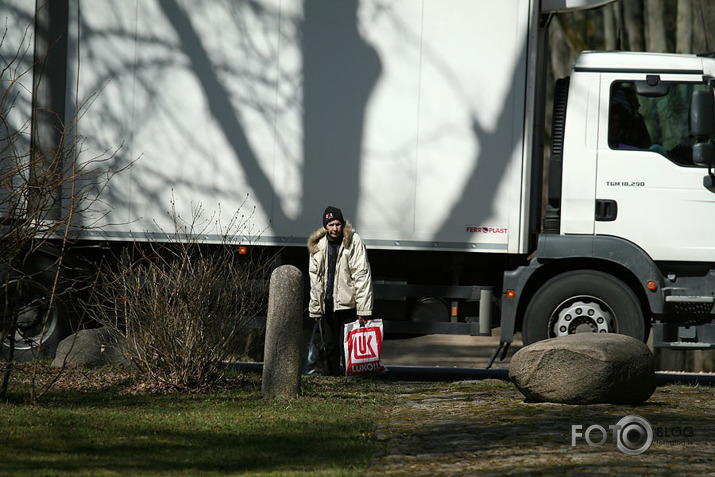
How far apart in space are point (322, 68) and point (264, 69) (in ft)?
1.89

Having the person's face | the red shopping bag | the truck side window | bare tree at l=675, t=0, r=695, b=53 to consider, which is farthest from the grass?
bare tree at l=675, t=0, r=695, b=53

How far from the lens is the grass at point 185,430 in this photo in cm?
520

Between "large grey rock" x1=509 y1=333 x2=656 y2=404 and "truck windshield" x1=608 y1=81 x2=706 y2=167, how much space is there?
2.36 meters

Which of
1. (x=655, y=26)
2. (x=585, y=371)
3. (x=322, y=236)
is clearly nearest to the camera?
(x=585, y=371)

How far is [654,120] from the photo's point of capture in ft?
29.0

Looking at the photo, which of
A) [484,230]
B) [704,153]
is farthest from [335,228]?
[704,153]

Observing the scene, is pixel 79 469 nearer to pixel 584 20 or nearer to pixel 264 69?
pixel 264 69

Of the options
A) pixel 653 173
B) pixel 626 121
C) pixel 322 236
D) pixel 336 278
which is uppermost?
pixel 626 121

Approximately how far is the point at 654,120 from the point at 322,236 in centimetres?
332

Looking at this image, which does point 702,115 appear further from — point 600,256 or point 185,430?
point 185,430

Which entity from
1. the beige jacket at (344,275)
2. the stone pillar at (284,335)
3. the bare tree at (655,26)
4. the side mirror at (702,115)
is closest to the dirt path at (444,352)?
the beige jacket at (344,275)

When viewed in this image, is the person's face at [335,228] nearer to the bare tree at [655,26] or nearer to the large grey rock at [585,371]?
the large grey rock at [585,371]

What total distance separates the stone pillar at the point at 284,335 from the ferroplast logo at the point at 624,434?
2256 millimetres

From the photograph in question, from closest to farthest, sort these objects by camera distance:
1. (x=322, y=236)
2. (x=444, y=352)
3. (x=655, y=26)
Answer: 1. (x=322, y=236)
2. (x=444, y=352)
3. (x=655, y=26)
